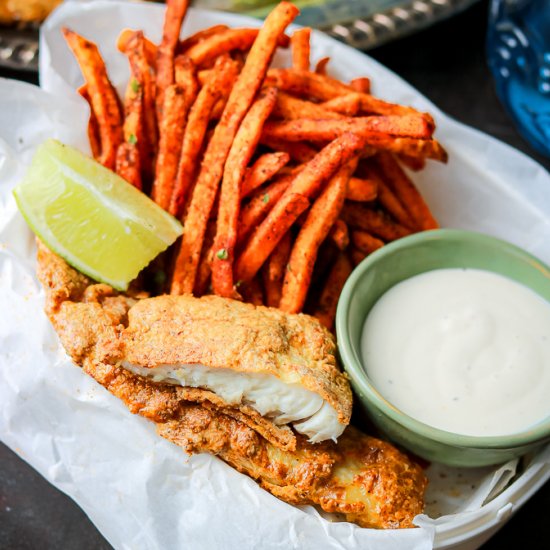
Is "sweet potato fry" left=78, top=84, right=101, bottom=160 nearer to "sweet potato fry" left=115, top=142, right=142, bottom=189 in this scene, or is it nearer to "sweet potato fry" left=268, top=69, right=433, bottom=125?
"sweet potato fry" left=115, top=142, right=142, bottom=189

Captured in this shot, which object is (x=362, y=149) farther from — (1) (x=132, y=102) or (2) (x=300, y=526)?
(2) (x=300, y=526)

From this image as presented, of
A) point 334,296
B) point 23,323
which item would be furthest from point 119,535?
point 334,296

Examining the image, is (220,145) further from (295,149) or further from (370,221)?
(370,221)

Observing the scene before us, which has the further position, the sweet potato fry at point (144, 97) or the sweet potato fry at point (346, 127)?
the sweet potato fry at point (144, 97)

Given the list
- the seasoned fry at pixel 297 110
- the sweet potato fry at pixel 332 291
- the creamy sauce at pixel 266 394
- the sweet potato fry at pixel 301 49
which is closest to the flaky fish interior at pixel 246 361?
the creamy sauce at pixel 266 394

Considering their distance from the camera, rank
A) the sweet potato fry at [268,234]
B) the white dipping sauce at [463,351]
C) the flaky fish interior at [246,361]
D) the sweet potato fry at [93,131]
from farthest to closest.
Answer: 1. the sweet potato fry at [93,131]
2. the sweet potato fry at [268,234]
3. the white dipping sauce at [463,351]
4. the flaky fish interior at [246,361]

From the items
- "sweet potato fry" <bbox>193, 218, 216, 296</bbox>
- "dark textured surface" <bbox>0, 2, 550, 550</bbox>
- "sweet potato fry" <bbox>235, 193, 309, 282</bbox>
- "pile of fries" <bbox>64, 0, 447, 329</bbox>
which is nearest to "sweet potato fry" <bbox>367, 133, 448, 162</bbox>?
"pile of fries" <bbox>64, 0, 447, 329</bbox>

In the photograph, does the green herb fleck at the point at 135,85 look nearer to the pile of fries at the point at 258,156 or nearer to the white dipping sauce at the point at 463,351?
the pile of fries at the point at 258,156
